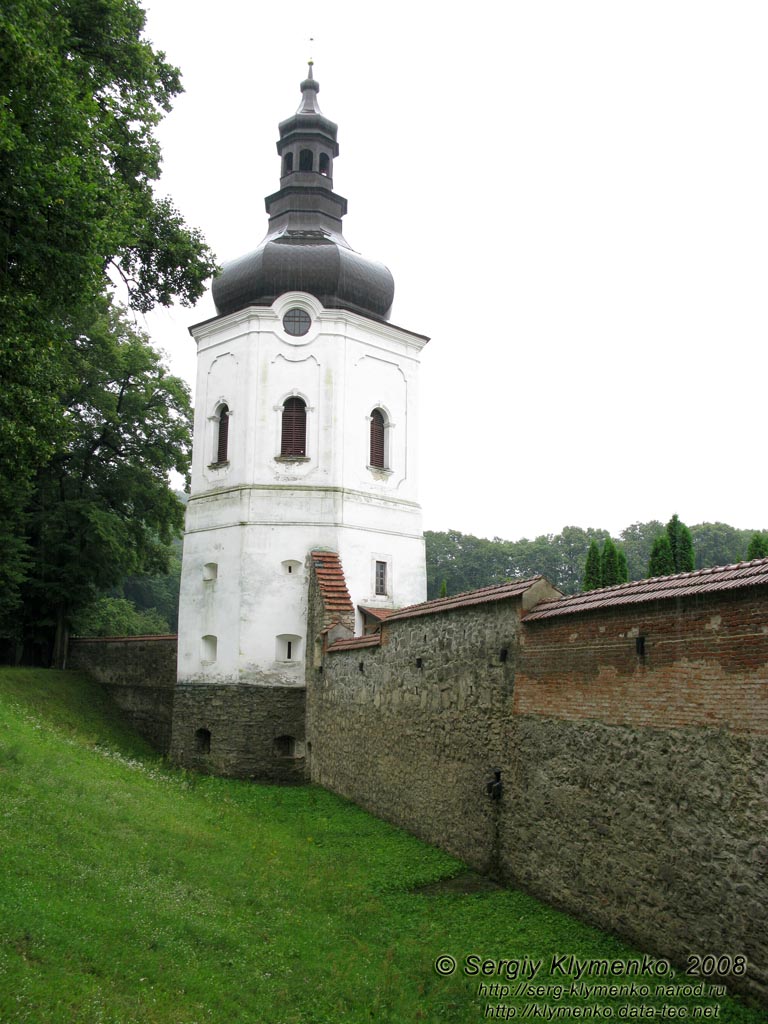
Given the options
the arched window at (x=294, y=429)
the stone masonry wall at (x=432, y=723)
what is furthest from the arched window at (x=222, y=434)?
the stone masonry wall at (x=432, y=723)

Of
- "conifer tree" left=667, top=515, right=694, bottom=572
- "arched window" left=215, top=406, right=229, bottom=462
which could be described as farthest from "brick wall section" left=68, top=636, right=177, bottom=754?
"conifer tree" left=667, top=515, right=694, bottom=572

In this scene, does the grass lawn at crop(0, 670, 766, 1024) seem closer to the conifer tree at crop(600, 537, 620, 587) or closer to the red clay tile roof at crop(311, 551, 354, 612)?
the red clay tile roof at crop(311, 551, 354, 612)

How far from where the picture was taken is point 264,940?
7.96 meters

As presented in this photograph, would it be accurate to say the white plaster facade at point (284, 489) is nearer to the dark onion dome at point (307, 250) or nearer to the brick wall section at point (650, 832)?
the dark onion dome at point (307, 250)

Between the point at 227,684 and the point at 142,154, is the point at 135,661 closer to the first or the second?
the point at 227,684

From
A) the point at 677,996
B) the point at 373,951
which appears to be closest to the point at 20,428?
the point at 373,951

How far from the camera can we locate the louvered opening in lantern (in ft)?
71.2

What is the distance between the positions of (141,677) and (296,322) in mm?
10704

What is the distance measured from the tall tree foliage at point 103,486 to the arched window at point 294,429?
727 cm

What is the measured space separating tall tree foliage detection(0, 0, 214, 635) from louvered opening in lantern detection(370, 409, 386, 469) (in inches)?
404

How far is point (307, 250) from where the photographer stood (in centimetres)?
2120

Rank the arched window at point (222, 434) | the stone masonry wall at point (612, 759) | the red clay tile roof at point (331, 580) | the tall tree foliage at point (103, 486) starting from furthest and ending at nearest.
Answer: the tall tree foliage at point (103, 486), the arched window at point (222, 434), the red clay tile roof at point (331, 580), the stone masonry wall at point (612, 759)

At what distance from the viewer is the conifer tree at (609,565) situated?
2233 centimetres

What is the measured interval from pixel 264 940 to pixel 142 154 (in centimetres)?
907
